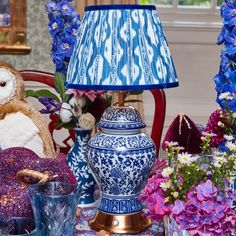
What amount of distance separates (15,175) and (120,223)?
249mm

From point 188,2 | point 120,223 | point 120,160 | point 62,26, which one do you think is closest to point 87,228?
point 120,223

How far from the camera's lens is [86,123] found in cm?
134

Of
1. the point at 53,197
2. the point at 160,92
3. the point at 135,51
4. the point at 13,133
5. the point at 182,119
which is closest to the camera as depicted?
the point at 53,197

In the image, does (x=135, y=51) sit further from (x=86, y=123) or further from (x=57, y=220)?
(x=57, y=220)

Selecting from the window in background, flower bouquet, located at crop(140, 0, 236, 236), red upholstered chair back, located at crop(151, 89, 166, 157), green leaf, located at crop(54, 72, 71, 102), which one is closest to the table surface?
flower bouquet, located at crop(140, 0, 236, 236)

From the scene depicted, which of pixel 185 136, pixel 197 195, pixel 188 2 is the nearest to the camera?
pixel 197 195

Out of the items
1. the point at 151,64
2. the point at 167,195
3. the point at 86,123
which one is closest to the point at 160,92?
the point at 86,123

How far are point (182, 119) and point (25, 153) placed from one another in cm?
37

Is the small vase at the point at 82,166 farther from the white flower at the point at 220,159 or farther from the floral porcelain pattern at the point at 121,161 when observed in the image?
the white flower at the point at 220,159

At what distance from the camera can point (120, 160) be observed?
1.18 meters

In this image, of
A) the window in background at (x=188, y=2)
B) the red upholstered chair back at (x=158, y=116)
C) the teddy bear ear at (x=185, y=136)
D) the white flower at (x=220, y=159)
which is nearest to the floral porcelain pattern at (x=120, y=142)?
the teddy bear ear at (x=185, y=136)

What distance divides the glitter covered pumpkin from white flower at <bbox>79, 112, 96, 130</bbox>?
18 centimetres

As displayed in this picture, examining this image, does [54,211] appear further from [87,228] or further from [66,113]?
[66,113]

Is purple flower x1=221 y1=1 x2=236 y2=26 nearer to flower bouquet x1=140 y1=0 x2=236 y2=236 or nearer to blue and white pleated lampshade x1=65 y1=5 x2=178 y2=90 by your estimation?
flower bouquet x1=140 y1=0 x2=236 y2=236
